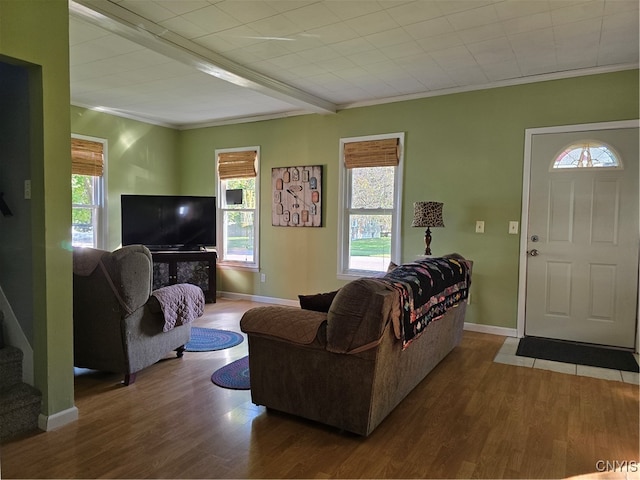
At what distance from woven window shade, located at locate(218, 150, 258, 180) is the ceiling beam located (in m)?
1.41

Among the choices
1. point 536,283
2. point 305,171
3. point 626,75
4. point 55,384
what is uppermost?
point 626,75

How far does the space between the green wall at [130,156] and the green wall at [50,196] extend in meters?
3.33

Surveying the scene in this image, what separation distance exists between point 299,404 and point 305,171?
3570 mm

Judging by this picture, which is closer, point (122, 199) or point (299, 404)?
point (299, 404)

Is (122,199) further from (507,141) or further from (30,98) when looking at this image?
(507,141)

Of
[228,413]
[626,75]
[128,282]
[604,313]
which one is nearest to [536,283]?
[604,313]

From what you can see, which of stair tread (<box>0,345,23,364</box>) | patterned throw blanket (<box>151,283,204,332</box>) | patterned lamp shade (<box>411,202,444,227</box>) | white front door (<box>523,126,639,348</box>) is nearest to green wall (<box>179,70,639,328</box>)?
white front door (<box>523,126,639,348</box>)

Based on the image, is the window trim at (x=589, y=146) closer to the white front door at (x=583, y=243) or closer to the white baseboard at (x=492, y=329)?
the white front door at (x=583, y=243)

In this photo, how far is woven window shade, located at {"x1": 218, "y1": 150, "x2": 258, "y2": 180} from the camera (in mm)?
6020

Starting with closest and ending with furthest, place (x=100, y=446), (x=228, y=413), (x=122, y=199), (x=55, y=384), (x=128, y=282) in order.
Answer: (x=100, y=446), (x=55, y=384), (x=228, y=413), (x=128, y=282), (x=122, y=199)

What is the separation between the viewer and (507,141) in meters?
4.37

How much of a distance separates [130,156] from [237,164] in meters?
1.44

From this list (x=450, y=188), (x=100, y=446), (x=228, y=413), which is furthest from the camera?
(x=450, y=188)

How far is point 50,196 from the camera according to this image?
2355 mm
